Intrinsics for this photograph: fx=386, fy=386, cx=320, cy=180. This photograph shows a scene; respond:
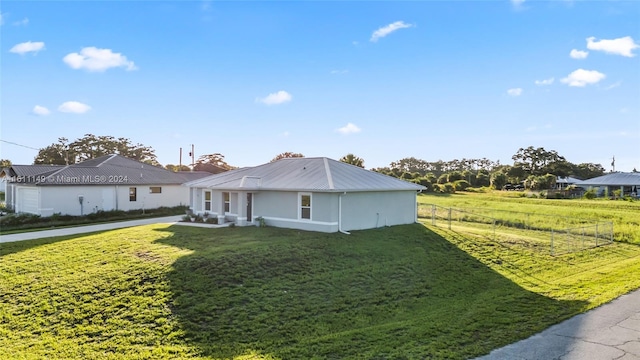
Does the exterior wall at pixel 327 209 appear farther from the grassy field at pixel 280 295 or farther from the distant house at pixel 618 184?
the distant house at pixel 618 184

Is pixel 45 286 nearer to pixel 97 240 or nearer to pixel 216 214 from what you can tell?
pixel 97 240

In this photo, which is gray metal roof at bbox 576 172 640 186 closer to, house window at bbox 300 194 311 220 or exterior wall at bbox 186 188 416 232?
exterior wall at bbox 186 188 416 232

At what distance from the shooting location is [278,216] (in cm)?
1855

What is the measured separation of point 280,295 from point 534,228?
66.7 ft

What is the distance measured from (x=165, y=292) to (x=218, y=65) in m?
16.0

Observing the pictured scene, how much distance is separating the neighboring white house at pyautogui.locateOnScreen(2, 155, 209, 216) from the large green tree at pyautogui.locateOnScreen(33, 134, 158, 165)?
72.0ft

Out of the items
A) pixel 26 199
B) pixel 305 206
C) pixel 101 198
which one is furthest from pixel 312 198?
pixel 26 199

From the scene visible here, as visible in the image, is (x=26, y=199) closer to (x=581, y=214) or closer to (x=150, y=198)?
(x=150, y=198)

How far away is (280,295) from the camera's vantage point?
33.4 ft

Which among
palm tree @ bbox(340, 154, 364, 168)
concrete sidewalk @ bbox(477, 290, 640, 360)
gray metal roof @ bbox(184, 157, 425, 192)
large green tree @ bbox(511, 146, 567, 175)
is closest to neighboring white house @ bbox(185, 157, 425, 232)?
gray metal roof @ bbox(184, 157, 425, 192)

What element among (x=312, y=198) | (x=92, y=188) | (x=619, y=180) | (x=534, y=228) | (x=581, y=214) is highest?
(x=619, y=180)

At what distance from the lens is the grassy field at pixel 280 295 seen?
25.6 feet

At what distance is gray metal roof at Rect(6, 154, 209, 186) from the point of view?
25.6 metres

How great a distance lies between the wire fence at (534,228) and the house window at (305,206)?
828cm
